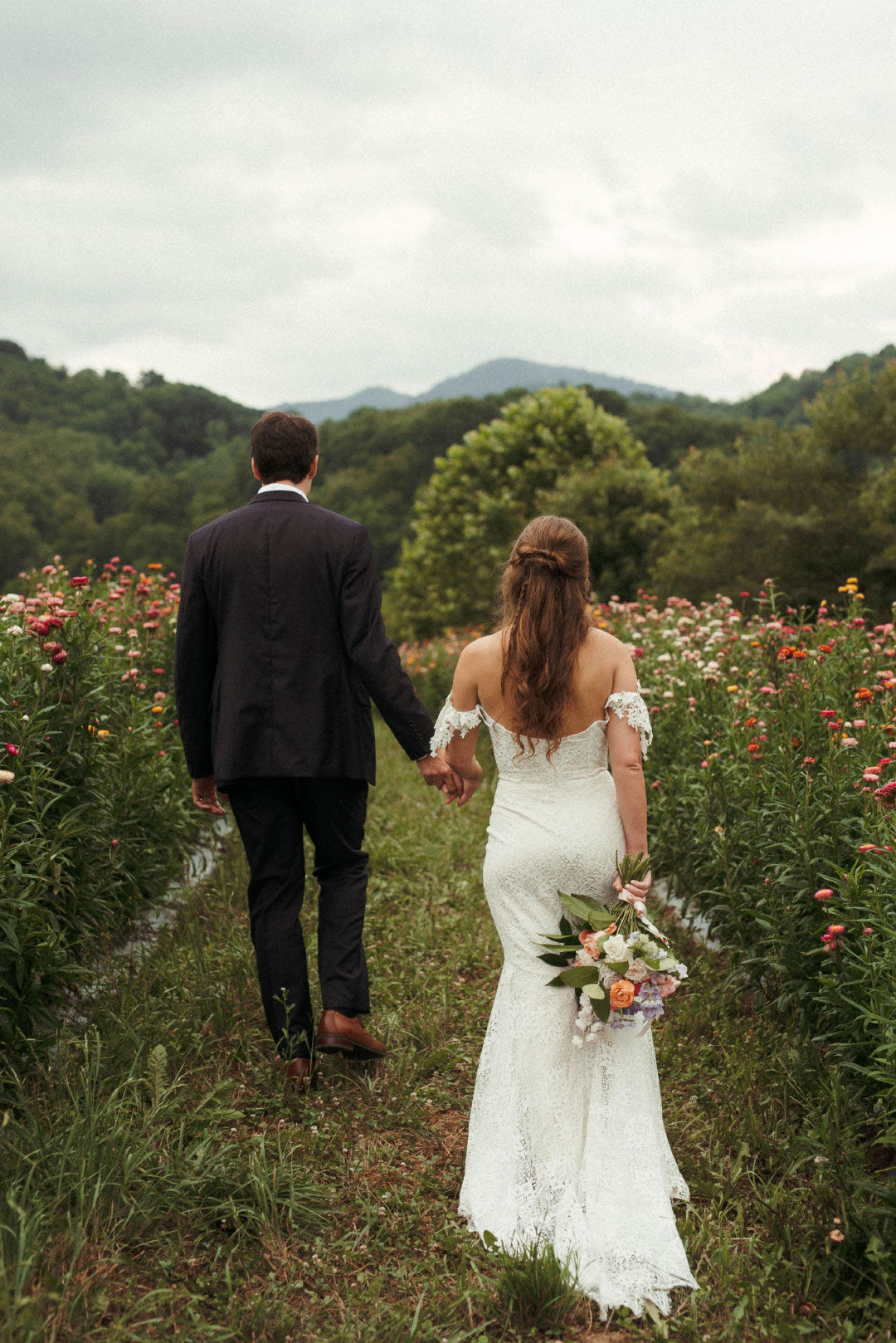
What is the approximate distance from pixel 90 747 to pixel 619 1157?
2447mm

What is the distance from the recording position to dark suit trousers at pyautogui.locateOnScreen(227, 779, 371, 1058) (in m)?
3.39

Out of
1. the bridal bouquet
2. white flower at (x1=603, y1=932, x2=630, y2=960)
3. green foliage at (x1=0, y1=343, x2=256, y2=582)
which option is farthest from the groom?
green foliage at (x1=0, y1=343, x2=256, y2=582)

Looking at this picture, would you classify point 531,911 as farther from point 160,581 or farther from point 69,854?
point 160,581

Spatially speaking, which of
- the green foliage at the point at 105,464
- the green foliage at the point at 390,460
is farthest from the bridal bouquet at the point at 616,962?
the green foliage at the point at 390,460

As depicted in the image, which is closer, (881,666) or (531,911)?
(531,911)

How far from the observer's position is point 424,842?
21.1ft

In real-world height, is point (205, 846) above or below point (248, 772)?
below

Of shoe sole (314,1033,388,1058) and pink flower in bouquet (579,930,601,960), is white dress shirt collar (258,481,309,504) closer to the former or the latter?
pink flower in bouquet (579,930,601,960)

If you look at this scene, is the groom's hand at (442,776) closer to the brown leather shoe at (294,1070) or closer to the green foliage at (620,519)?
the brown leather shoe at (294,1070)

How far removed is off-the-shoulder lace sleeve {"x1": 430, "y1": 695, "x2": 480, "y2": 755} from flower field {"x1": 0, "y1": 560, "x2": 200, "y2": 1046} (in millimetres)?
1241

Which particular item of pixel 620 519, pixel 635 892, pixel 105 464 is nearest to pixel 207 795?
pixel 635 892

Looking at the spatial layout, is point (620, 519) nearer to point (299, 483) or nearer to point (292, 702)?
point (299, 483)

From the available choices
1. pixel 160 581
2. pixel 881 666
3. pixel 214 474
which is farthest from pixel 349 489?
pixel 881 666

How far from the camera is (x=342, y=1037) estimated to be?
3.36 meters
